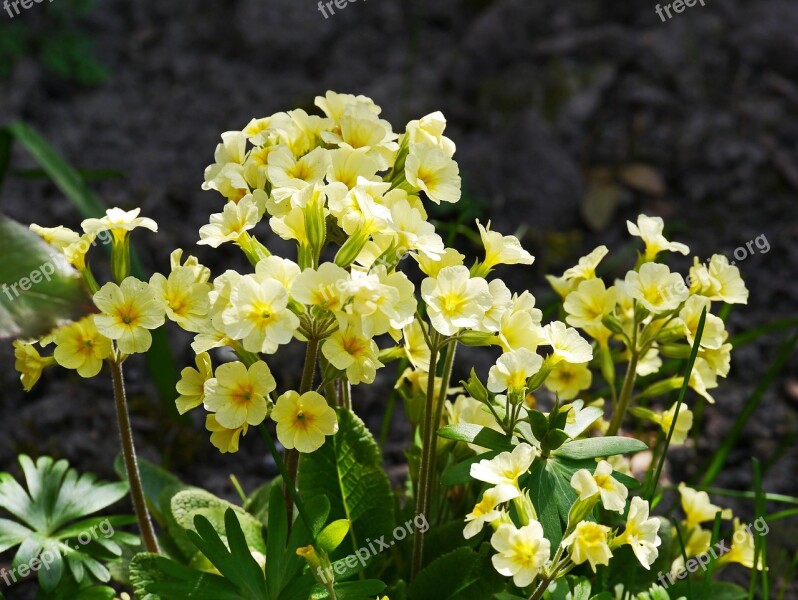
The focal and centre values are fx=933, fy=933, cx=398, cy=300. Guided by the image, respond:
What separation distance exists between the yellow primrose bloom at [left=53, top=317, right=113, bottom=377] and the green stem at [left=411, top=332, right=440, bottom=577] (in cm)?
53

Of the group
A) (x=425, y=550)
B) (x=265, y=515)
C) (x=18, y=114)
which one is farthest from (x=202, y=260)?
(x=425, y=550)

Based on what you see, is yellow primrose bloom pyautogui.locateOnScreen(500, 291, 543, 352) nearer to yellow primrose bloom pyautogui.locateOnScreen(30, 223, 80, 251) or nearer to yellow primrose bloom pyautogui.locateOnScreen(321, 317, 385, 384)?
yellow primrose bloom pyautogui.locateOnScreen(321, 317, 385, 384)

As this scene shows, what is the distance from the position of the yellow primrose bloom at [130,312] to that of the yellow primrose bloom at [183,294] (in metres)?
0.02

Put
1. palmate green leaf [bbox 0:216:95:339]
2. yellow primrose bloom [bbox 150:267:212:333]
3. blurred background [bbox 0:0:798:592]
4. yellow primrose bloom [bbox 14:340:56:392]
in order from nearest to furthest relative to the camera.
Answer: palmate green leaf [bbox 0:216:95:339]
yellow primrose bloom [bbox 150:267:212:333]
yellow primrose bloom [bbox 14:340:56:392]
blurred background [bbox 0:0:798:592]

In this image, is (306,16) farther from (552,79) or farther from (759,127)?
(759,127)

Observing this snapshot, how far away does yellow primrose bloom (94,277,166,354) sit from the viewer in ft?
4.75

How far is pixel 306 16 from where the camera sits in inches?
159

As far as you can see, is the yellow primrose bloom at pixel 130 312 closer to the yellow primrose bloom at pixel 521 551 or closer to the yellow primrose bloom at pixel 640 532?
the yellow primrose bloom at pixel 521 551

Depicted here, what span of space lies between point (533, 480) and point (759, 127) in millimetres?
2731

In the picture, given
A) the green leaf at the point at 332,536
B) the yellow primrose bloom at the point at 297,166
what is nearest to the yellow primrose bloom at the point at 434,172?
the yellow primrose bloom at the point at 297,166

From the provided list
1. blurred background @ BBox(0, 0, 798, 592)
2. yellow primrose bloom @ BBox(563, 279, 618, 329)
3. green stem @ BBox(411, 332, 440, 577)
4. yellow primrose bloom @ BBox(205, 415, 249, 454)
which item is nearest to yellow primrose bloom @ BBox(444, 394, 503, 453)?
green stem @ BBox(411, 332, 440, 577)

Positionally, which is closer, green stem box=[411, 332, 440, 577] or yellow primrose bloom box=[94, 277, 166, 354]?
yellow primrose bloom box=[94, 277, 166, 354]

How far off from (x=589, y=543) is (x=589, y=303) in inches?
20.6

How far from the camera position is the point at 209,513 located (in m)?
1.80
